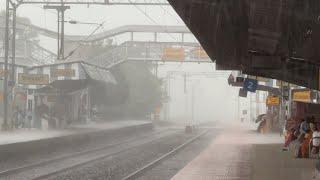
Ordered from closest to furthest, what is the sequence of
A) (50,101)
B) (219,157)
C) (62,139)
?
(219,157)
(62,139)
(50,101)

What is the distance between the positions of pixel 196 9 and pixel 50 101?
31.7m

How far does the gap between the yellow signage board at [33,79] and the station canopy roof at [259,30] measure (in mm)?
18726

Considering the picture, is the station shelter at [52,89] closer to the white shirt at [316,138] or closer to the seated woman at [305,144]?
the seated woman at [305,144]

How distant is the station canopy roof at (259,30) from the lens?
14.0 m

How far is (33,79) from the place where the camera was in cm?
4109

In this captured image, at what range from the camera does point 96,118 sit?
6344 cm

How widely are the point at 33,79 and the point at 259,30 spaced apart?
1038 inches

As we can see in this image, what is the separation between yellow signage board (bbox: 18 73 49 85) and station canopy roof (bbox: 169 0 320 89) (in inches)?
737

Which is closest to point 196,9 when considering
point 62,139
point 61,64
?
point 62,139

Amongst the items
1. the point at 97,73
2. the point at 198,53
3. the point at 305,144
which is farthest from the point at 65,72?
the point at 198,53

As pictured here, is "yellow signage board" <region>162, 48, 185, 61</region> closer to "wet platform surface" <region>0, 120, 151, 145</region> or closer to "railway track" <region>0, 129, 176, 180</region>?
"wet platform surface" <region>0, 120, 151, 145</region>

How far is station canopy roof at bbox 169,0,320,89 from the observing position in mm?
14016

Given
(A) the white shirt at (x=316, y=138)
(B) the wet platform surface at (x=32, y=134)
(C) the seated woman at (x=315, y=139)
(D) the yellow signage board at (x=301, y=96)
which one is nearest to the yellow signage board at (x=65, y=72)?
(B) the wet platform surface at (x=32, y=134)

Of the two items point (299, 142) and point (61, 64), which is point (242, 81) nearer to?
point (61, 64)
